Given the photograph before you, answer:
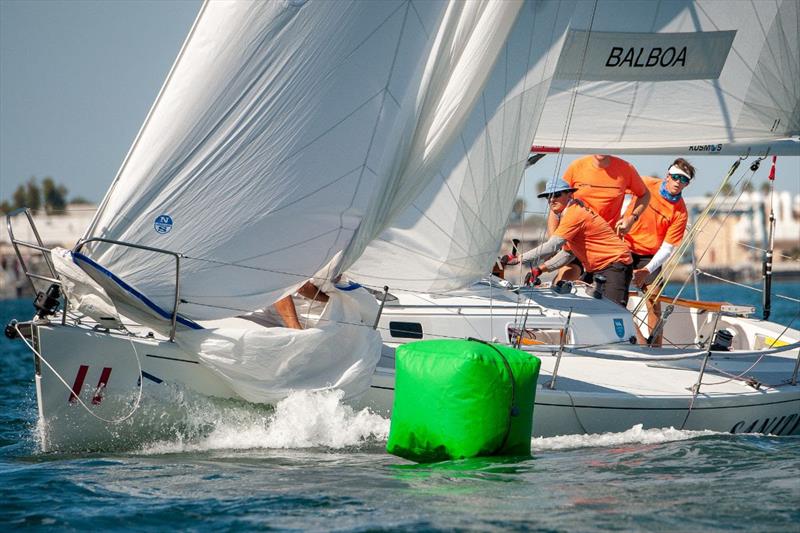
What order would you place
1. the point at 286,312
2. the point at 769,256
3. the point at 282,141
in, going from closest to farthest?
the point at 282,141
the point at 286,312
the point at 769,256

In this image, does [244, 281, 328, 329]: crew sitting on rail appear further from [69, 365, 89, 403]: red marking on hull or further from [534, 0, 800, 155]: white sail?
[534, 0, 800, 155]: white sail

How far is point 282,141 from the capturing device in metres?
6.84

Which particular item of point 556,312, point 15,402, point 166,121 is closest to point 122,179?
point 166,121

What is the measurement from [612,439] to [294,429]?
6.94ft

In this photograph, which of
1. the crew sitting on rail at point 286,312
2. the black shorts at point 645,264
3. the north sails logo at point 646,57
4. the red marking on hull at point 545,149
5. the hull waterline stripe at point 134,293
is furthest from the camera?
the black shorts at point 645,264

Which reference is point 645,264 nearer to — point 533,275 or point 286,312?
point 533,275

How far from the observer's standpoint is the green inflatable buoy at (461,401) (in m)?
5.95

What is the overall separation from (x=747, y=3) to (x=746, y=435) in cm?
366

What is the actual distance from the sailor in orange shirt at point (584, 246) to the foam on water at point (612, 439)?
2.01 m

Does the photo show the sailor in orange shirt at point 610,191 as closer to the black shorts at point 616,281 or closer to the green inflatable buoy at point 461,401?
the black shorts at point 616,281

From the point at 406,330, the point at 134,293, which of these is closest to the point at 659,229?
the point at 406,330

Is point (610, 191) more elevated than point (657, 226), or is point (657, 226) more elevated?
point (610, 191)

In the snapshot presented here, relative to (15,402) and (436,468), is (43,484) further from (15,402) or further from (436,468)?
(15,402)

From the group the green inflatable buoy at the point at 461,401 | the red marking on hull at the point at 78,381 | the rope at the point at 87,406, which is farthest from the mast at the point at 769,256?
the red marking on hull at the point at 78,381
